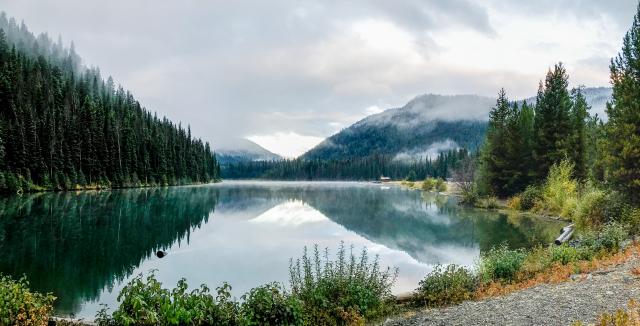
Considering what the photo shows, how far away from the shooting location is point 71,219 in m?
33.6

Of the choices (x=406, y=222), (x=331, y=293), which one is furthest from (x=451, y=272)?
(x=406, y=222)

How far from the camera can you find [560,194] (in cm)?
3847

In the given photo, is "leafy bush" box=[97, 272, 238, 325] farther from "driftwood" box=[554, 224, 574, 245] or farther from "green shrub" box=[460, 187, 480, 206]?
"green shrub" box=[460, 187, 480, 206]

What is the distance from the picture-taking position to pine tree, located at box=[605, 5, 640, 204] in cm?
2561

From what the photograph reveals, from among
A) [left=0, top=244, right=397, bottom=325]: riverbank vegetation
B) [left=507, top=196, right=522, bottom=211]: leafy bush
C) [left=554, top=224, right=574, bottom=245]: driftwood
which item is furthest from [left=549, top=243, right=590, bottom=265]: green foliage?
[left=507, top=196, right=522, bottom=211]: leafy bush

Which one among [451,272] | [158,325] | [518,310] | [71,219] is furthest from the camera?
[71,219]

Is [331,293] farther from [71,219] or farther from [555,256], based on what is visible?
[71,219]

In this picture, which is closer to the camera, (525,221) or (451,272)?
(451,272)

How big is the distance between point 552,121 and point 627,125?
918 inches

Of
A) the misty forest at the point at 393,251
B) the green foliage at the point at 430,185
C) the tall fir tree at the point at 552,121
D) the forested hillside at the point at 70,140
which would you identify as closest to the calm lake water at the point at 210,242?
the misty forest at the point at 393,251

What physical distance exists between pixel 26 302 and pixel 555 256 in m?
15.4

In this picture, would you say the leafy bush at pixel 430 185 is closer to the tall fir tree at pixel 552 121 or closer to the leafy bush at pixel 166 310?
the tall fir tree at pixel 552 121

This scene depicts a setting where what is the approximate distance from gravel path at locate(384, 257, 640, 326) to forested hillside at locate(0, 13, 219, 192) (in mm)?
70530

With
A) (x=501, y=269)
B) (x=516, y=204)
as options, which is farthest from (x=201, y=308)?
(x=516, y=204)
